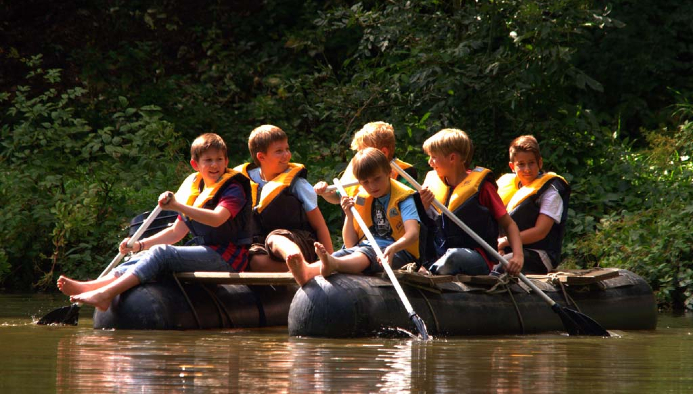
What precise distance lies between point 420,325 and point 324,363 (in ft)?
4.40

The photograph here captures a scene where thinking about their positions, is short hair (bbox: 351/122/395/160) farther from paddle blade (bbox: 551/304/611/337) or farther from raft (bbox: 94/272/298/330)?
paddle blade (bbox: 551/304/611/337)

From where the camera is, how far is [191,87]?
50.0 feet

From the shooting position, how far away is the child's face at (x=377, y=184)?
736 cm

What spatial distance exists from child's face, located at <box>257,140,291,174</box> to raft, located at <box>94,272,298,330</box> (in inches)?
32.2

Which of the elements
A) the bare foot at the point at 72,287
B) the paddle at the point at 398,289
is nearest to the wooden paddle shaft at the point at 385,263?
the paddle at the point at 398,289

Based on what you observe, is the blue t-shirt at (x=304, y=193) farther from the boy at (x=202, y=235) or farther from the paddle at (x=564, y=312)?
the paddle at (x=564, y=312)

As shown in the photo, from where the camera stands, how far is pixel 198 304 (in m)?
7.62

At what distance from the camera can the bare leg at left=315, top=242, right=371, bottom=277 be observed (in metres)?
6.91

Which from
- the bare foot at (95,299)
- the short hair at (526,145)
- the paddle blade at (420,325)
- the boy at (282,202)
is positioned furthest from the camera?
the short hair at (526,145)

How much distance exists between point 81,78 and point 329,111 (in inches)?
139

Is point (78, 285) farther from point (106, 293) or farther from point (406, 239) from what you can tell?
point (406, 239)

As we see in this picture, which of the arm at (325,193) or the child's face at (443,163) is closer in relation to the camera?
the arm at (325,193)

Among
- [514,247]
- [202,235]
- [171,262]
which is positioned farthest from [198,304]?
[514,247]

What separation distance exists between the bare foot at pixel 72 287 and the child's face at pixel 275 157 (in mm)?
1487
